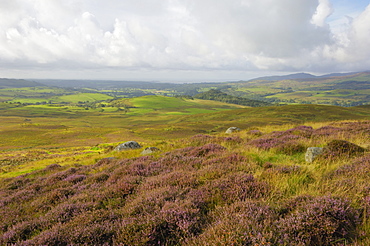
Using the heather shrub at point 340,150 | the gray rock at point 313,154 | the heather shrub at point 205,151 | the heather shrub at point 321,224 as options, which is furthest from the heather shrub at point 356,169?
the heather shrub at point 205,151

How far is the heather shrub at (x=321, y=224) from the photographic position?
3066mm

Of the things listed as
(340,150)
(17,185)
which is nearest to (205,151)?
(340,150)

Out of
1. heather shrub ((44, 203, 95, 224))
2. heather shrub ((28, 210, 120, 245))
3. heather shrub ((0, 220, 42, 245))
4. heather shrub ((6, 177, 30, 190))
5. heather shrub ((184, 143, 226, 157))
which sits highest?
heather shrub ((28, 210, 120, 245))

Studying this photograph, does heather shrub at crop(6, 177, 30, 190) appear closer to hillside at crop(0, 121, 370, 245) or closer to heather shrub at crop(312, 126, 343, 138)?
hillside at crop(0, 121, 370, 245)

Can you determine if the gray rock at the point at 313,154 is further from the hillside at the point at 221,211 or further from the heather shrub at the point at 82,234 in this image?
the heather shrub at the point at 82,234

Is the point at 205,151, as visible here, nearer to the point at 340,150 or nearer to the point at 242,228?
the point at 340,150

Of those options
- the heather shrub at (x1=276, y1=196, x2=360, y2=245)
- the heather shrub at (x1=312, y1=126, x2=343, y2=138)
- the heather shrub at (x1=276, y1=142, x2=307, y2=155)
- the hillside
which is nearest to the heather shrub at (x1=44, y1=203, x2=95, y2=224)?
the hillside

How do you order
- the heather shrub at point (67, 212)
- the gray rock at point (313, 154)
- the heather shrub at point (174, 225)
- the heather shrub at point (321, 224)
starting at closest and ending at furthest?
the heather shrub at point (321, 224), the heather shrub at point (174, 225), the heather shrub at point (67, 212), the gray rock at point (313, 154)

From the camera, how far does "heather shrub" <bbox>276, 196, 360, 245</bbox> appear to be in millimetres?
3066

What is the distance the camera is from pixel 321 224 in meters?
3.24

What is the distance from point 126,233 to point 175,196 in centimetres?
161

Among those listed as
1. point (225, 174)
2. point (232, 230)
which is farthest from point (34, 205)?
point (232, 230)

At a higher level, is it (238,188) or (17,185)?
(238,188)

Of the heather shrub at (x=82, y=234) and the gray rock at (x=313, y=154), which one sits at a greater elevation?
the gray rock at (x=313, y=154)
